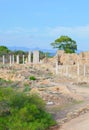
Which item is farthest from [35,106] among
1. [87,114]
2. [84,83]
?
[84,83]

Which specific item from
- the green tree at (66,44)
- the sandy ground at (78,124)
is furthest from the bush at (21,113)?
the green tree at (66,44)

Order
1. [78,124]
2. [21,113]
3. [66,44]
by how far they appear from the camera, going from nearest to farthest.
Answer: [21,113] < [78,124] < [66,44]

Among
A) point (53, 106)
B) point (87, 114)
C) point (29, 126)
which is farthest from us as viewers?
point (53, 106)

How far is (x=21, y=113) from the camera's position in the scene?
14516 millimetres

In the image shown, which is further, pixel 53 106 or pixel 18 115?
pixel 53 106

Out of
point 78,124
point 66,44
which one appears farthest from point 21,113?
point 66,44

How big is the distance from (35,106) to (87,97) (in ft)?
29.5

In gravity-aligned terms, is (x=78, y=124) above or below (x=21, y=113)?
below

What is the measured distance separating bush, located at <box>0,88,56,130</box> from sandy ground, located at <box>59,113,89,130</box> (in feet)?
2.00

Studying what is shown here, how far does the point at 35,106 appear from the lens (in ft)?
49.5

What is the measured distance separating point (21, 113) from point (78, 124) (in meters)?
2.37

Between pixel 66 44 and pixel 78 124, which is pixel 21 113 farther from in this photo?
pixel 66 44

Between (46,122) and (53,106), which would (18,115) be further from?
(53,106)

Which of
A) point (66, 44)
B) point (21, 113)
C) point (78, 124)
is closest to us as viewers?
point (21, 113)
